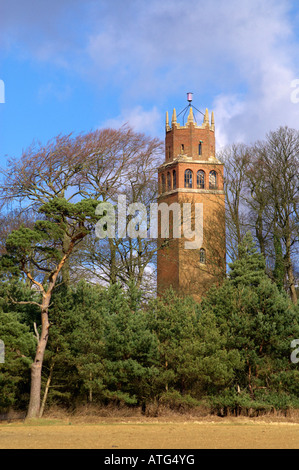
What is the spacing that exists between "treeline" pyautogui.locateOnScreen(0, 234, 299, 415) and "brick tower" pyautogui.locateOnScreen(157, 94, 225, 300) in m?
11.7

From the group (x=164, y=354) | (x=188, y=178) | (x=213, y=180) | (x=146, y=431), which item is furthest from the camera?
(x=188, y=178)

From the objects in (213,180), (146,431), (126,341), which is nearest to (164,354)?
(126,341)

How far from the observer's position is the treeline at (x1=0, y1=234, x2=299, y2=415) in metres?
22.2

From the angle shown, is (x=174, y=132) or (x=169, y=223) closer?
(x=169, y=223)

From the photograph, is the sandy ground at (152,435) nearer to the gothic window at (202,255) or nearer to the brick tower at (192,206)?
the brick tower at (192,206)

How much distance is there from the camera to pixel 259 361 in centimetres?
2270

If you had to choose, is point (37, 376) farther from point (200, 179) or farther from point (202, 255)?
point (200, 179)

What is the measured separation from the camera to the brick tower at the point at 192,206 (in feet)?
124

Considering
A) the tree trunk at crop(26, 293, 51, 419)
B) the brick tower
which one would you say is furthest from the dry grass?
the brick tower

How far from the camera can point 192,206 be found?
41031 millimetres

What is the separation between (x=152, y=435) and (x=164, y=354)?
6936mm

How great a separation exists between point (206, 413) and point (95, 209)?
26.2 feet
